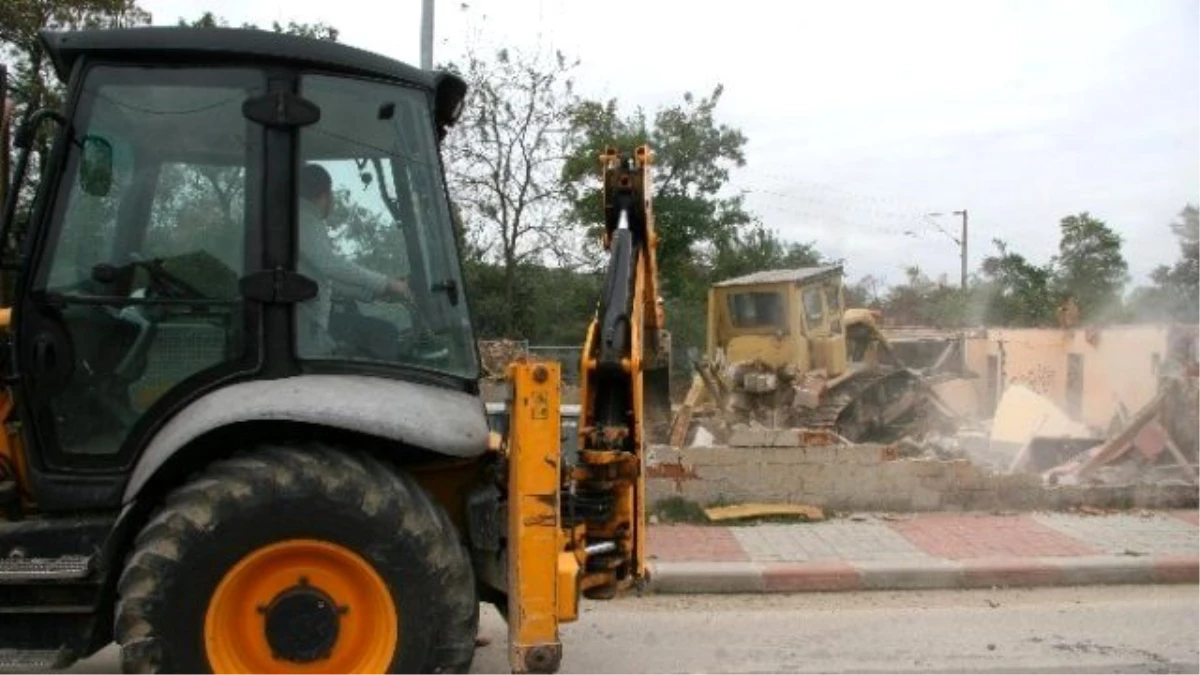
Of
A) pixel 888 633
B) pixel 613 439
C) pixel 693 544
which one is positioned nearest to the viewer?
pixel 613 439

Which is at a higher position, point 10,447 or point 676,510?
point 10,447

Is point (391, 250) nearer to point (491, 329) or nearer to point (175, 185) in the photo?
point (175, 185)

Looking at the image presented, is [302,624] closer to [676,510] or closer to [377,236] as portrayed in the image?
[377,236]

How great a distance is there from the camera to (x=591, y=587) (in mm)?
4914

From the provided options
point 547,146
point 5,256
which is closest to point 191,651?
point 5,256

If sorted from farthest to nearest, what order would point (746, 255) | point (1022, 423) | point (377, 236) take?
point (746, 255)
point (1022, 423)
point (377, 236)

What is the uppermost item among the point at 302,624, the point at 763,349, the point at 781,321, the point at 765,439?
the point at 781,321

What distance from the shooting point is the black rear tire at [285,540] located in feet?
12.6

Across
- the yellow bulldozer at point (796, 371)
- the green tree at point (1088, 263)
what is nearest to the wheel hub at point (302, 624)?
the yellow bulldozer at point (796, 371)

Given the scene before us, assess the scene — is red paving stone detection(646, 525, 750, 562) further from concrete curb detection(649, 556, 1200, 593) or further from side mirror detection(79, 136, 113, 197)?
side mirror detection(79, 136, 113, 197)

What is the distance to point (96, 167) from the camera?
4.23 metres

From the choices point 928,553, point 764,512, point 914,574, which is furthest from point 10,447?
point 764,512

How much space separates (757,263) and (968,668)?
2833 centimetres

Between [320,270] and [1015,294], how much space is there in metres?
39.8
